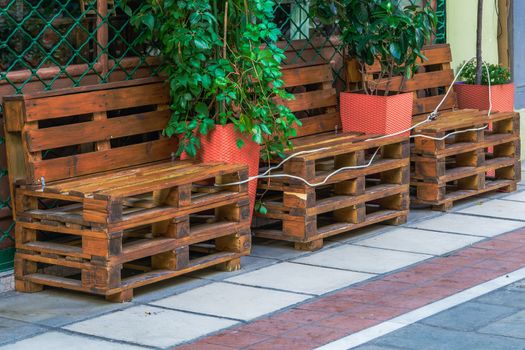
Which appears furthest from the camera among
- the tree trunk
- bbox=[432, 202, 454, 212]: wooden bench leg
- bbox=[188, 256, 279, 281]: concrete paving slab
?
the tree trunk

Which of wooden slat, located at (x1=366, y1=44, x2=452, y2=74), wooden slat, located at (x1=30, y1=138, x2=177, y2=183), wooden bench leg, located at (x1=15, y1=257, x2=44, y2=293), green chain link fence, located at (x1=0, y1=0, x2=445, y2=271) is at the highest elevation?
green chain link fence, located at (x1=0, y1=0, x2=445, y2=271)

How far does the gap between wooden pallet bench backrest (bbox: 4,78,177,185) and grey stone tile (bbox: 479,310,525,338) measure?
2611mm

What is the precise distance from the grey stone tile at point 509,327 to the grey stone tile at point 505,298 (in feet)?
0.86

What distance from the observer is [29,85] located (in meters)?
7.21

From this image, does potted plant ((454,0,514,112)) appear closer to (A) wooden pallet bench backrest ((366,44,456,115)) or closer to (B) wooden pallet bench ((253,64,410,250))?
(A) wooden pallet bench backrest ((366,44,456,115))

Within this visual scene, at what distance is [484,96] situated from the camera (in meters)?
10.1

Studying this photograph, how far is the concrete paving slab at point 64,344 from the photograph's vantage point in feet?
19.2

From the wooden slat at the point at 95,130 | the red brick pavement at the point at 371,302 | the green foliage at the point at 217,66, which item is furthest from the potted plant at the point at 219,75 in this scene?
the red brick pavement at the point at 371,302

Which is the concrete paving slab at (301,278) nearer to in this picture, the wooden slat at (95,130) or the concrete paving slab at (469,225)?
the wooden slat at (95,130)

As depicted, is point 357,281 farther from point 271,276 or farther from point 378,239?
point 378,239

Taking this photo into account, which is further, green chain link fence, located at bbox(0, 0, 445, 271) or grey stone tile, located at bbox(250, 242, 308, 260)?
grey stone tile, located at bbox(250, 242, 308, 260)

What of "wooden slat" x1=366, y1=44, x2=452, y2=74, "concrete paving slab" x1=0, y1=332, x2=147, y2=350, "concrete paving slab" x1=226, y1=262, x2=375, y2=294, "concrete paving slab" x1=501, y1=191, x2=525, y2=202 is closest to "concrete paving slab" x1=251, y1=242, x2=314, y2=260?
"concrete paving slab" x1=226, y1=262, x2=375, y2=294

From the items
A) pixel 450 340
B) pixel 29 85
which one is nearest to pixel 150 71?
pixel 29 85

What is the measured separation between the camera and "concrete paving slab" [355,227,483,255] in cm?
796
